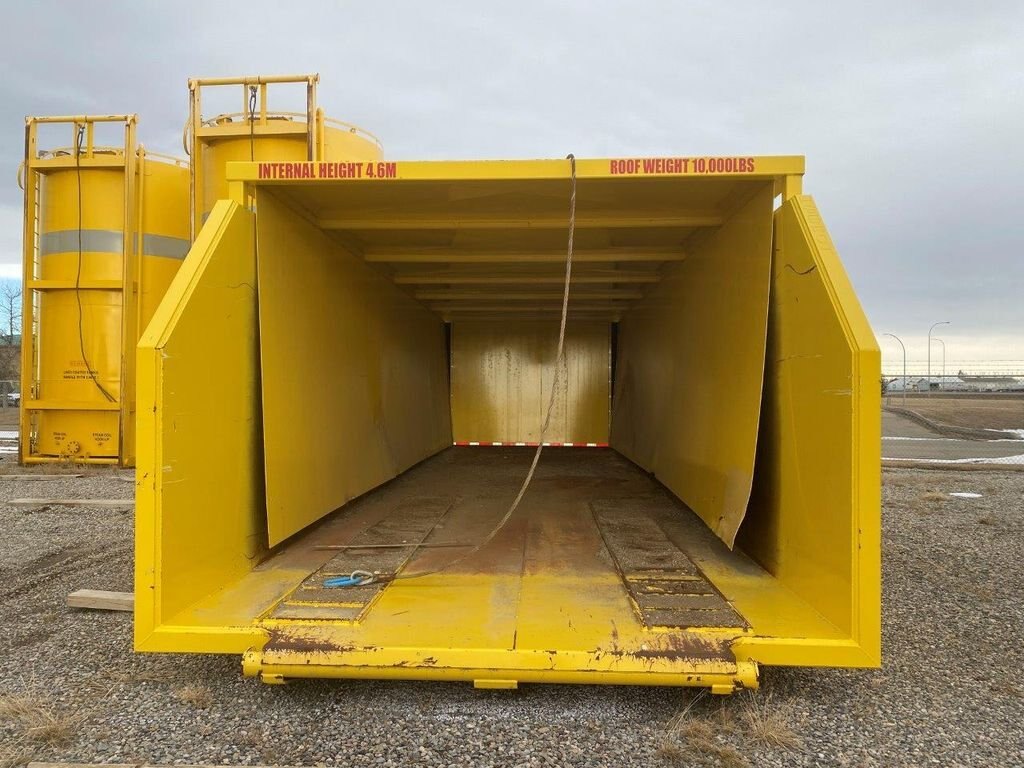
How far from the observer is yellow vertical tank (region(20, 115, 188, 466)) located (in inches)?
434

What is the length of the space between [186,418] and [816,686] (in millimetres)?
3284

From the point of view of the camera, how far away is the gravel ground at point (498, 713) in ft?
8.08

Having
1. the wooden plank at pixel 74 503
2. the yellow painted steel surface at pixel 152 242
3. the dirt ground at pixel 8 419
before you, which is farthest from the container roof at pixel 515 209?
the dirt ground at pixel 8 419

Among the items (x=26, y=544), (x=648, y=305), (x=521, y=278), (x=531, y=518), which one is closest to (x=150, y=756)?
(x=531, y=518)

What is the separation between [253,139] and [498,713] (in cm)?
1012

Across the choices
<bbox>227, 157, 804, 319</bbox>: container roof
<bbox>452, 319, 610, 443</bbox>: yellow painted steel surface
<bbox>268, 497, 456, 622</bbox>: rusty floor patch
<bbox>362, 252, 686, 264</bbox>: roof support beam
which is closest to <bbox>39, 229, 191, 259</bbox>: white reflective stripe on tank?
<bbox>452, 319, 610, 443</bbox>: yellow painted steel surface

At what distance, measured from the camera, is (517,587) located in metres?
3.47

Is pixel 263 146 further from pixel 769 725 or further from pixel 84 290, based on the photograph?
pixel 769 725

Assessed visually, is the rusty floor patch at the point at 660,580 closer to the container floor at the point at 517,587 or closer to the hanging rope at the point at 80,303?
the container floor at the point at 517,587

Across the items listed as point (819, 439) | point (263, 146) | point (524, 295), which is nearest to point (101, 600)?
point (819, 439)

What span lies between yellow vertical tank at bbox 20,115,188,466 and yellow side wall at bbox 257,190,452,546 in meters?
6.15

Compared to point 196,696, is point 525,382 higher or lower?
higher

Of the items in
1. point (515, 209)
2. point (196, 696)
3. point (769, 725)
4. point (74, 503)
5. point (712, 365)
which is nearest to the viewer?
point (769, 725)

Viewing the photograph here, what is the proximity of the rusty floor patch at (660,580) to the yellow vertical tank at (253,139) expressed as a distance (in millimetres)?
7824
